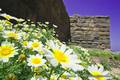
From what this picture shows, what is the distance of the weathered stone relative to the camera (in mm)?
10117

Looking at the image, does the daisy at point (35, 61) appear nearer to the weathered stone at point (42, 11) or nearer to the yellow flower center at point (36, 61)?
the yellow flower center at point (36, 61)

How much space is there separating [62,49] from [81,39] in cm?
1392

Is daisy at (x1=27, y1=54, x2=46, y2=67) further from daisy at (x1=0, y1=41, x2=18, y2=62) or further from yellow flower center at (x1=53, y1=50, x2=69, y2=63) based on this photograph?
yellow flower center at (x1=53, y1=50, x2=69, y2=63)

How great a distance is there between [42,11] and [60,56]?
1071 centimetres

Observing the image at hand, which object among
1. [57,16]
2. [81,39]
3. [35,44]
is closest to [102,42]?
[81,39]

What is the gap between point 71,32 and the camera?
1602cm

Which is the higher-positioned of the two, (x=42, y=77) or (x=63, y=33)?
(x=42, y=77)

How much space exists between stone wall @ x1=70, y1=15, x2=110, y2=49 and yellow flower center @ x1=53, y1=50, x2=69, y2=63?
13666 millimetres

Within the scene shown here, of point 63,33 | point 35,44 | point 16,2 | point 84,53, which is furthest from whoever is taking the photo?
point 63,33

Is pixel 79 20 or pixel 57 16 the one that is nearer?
pixel 57 16

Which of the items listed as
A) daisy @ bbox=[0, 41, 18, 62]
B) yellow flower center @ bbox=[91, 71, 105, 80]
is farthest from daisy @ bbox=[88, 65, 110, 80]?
daisy @ bbox=[0, 41, 18, 62]

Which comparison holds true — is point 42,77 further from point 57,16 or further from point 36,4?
point 57,16

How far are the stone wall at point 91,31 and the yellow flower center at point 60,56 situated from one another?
13.7 m

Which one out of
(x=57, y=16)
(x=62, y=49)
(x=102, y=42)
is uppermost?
(x=62, y=49)
